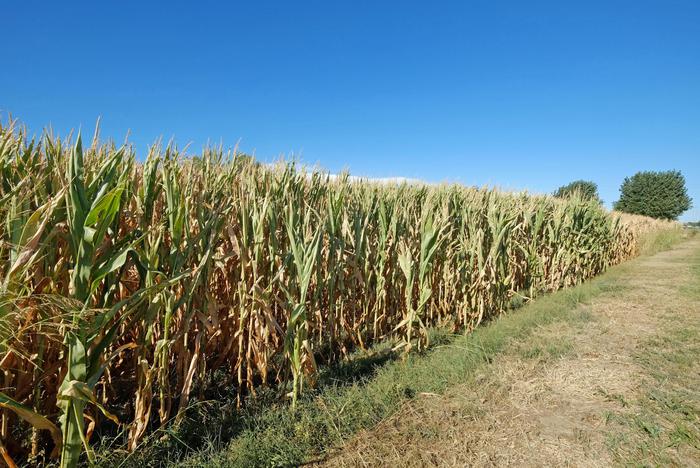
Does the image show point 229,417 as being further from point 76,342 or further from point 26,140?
point 26,140

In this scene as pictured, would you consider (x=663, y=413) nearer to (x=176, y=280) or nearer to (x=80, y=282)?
(x=176, y=280)

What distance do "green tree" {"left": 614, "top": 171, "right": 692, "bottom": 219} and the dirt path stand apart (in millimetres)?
56335

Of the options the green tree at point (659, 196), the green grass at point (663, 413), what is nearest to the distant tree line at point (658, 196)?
the green tree at point (659, 196)

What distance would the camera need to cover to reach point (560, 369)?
3668 mm

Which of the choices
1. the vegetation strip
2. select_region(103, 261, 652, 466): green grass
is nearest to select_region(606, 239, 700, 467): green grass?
select_region(103, 261, 652, 466): green grass

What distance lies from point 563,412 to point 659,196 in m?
60.1

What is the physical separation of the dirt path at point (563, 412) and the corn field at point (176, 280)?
0.80m

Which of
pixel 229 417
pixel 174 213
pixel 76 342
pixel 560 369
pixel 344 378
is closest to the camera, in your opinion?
pixel 76 342

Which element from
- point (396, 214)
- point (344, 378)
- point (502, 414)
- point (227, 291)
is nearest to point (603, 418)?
point (502, 414)

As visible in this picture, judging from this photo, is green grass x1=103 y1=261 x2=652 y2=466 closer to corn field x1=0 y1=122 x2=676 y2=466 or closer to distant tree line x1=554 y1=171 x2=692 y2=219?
corn field x1=0 y1=122 x2=676 y2=466

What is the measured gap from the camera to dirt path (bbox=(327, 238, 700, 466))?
94.2 inches

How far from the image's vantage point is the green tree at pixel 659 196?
4812 cm

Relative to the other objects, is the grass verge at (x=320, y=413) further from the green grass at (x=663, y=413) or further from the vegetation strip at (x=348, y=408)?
the green grass at (x=663, y=413)

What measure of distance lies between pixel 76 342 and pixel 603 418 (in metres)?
3.44
